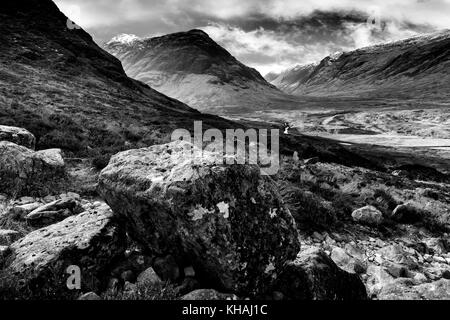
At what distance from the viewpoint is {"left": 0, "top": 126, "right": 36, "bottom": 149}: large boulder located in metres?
14.1

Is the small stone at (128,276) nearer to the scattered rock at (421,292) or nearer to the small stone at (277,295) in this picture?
the small stone at (277,295)

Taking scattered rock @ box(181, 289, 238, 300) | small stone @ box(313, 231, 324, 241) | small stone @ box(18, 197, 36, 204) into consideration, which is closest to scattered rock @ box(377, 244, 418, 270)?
small stone @ box(313, 231, 324, 241)

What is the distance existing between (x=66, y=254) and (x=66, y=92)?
1409 inches

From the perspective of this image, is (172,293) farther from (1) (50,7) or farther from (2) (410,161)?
(1) (50,7)

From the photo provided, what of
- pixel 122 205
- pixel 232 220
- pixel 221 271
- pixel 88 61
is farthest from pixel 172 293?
pixel 88 61

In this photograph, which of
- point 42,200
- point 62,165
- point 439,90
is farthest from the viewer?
point 439,90

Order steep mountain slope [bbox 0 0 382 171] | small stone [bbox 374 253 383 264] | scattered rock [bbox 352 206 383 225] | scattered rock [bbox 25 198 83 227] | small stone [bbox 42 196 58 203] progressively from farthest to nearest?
steep mountain slope [bbox 0 0 382 171]
scattered rock [bbox 352 206 383 225]
small stone [bbox 42 196 58 203]
small stone [bbox 374 253 383 264]
scattered rock [bbox 25 198 83 227]

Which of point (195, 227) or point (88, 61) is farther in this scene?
point (88, 61)

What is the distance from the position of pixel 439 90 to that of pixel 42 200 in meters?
219

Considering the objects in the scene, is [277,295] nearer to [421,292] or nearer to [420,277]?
[421,292]

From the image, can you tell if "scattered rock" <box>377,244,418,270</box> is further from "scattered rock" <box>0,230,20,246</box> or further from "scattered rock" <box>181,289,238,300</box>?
"scattered rock" <box>0,230,20,246</box>

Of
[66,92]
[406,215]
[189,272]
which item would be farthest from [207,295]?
[66,92]

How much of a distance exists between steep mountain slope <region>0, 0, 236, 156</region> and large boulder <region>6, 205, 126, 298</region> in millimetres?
11380
